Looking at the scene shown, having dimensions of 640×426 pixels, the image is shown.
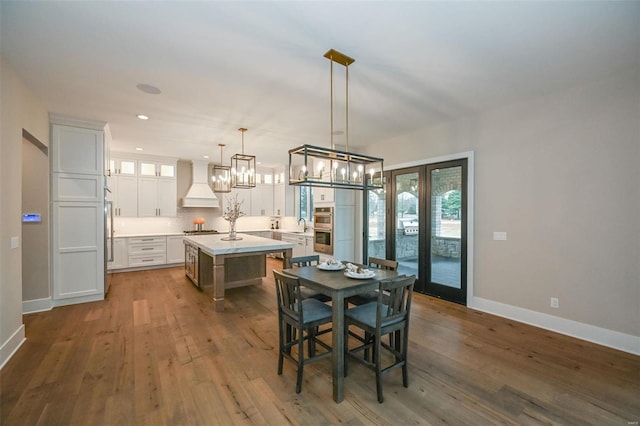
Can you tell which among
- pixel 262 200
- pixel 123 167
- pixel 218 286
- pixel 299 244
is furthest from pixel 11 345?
pixel 262 200

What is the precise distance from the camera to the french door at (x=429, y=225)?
14.3 ft

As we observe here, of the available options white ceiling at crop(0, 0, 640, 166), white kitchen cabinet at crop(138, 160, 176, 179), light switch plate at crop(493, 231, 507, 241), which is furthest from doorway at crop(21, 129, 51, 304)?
light switch plate at crop(493, 231, 507, 241)

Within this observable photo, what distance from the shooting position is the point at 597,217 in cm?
308

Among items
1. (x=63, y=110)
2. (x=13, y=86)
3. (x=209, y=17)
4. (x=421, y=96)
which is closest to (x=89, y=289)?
(x=63, y=110)

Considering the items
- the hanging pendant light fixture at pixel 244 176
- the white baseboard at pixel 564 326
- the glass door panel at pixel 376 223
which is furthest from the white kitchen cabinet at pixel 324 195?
the white baseboard at pixel 564 326

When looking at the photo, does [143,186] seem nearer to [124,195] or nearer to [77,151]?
[124,195]

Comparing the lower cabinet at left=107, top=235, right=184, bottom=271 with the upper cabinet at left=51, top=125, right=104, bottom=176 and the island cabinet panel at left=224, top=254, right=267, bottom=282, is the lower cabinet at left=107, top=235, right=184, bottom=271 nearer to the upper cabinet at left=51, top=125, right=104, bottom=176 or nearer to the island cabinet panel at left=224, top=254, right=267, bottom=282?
the upper cabinet at left=51, top=125, right=104, bottom=176

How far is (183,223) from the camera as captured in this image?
25.1 ft

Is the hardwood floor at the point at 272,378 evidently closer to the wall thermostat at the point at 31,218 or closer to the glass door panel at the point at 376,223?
the wall thermostat at the point at 31,218

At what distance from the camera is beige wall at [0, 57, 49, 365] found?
2.65 meters

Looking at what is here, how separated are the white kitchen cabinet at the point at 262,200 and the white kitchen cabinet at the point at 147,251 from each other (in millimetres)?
2550

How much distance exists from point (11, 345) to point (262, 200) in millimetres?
6261

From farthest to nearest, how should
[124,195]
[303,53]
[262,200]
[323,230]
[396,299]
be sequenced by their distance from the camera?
[262,200]
[124,195]
[323,230]
[303,53]
[396,299]

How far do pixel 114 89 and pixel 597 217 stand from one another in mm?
5535
